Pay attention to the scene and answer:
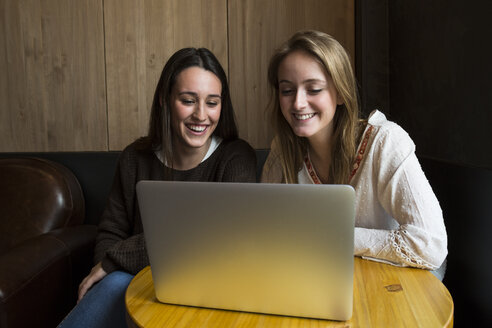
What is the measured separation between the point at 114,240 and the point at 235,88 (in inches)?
41.7

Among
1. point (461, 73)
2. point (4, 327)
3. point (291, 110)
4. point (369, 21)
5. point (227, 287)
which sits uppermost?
point (369, 21)

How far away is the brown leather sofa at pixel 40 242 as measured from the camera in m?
1.38

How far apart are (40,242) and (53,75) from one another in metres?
1.02

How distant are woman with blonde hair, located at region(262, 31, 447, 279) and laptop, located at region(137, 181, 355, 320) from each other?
373 millimetres

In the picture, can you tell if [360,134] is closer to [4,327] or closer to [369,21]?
[369,21]

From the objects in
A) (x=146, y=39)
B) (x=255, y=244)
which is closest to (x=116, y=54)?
(x=146, y=39)

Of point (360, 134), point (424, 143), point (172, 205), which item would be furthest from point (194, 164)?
point (424, 143)

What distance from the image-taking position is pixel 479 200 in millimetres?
1127

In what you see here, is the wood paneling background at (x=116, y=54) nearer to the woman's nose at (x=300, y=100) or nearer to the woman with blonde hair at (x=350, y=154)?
the woman with blonde hair at (x=350, y=154)

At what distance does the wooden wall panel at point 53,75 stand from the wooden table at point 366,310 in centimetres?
152

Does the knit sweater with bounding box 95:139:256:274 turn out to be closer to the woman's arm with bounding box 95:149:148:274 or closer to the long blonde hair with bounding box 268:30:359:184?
the woman's arm with bounding box 95:149:148:274

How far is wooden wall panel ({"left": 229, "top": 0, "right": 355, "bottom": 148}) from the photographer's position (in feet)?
6.89

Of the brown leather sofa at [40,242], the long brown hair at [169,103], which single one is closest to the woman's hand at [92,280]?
the brown leather sofa at [40,242]

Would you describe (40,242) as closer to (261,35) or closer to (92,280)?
(92,280)
